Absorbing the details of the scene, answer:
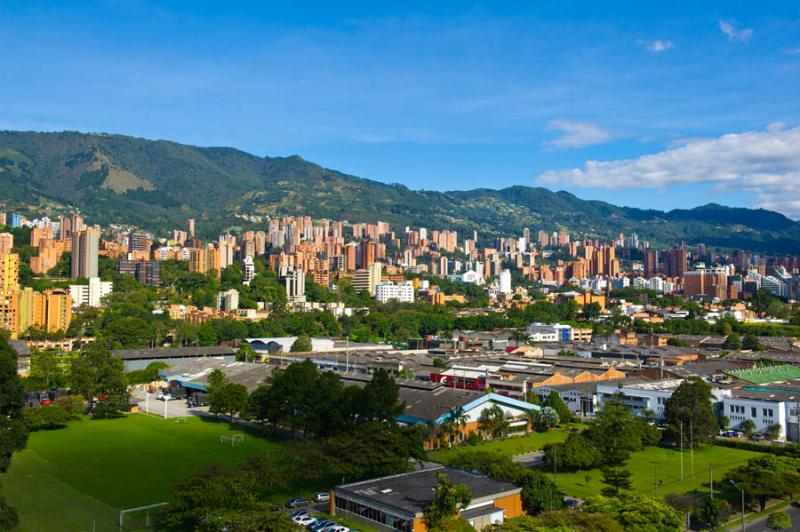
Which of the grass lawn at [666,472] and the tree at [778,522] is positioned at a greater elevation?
the tree at [778,522]

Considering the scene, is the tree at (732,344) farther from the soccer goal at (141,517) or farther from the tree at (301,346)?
the soccer goal at (141,517)

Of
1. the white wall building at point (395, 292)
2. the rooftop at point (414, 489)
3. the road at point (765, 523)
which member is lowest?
the road at point (765, 523)

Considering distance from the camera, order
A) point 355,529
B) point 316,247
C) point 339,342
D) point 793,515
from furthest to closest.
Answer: point 316,247, point 339,342, point 793,515, point 355,529

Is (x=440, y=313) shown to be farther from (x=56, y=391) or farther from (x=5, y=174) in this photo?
(x=5, y=174)

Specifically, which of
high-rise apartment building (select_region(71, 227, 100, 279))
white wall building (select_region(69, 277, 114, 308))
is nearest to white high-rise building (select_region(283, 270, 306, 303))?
high-rise apartment building (select_region(71, 227, 100, 279))

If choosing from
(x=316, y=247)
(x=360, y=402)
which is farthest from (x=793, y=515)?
(x=316, y=247)

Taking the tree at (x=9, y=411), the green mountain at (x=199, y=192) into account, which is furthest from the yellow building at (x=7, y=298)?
the green mountain at (x=199, y=192)
